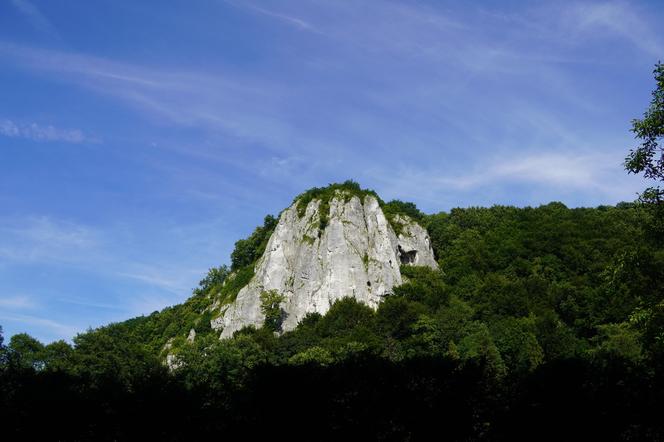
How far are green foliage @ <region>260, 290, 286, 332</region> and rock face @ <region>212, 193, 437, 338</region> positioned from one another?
961 millimetres

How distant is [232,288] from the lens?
10431 centimetres

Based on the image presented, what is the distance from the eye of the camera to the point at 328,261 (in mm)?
92938

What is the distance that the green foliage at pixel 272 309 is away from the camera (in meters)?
89.2

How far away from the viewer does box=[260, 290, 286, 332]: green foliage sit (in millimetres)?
89250

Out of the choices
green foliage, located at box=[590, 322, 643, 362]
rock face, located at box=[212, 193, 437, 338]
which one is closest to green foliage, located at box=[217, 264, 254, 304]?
rock face, located at box=[212, 193, 437, 338]

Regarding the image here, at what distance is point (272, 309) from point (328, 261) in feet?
38.1

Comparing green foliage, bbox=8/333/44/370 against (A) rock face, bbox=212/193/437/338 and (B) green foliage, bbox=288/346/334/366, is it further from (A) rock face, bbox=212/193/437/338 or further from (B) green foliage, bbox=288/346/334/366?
(B) green foliage, bbox=288/346/334/366

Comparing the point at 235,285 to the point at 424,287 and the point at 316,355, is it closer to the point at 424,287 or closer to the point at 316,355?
the point at 424,287

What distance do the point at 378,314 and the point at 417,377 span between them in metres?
53.3

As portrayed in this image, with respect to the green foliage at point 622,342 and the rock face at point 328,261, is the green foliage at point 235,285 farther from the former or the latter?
the green foliage at point 622,342

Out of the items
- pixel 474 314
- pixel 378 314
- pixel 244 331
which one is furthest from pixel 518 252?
pixel 244 331

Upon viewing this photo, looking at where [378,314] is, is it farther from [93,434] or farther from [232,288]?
[93,434]

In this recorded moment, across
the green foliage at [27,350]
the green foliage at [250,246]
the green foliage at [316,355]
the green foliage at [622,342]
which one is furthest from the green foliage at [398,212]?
the green foliage at [27,350]

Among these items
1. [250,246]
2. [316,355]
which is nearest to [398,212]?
[250,246]
